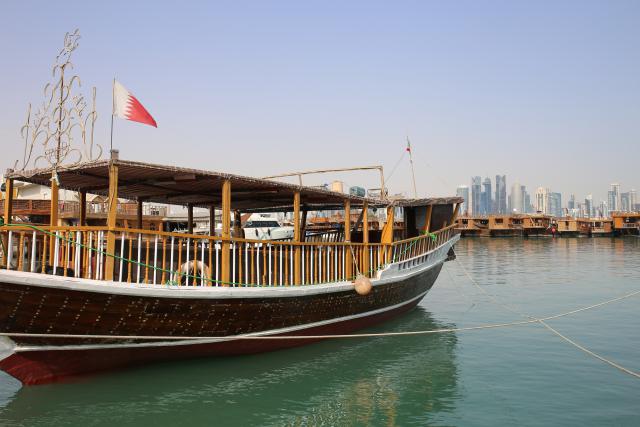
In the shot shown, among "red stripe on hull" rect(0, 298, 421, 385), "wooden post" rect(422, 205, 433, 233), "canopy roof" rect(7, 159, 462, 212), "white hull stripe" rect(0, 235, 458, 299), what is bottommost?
"red stripe on hull" rect(0, 298, 421, 385)

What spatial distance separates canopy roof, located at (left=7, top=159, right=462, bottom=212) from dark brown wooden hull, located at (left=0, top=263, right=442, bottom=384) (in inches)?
78.1

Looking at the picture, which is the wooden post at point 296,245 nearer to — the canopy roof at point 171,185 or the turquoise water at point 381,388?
the canopy roof at point 171,185

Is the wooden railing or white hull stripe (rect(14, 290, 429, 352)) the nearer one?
white hull stripe (rect(14, 290, 429, 352))

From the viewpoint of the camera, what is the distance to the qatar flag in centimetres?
711

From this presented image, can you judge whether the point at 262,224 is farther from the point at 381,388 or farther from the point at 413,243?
the point at 381,388

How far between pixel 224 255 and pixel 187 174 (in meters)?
1.45

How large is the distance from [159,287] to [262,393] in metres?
2.18

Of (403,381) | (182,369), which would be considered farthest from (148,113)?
(403,381)

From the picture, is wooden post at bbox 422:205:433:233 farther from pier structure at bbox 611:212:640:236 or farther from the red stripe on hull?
pier structure at bbox 611:212:640:236

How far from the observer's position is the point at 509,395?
24.1ft

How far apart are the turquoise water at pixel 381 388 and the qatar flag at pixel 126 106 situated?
392cm

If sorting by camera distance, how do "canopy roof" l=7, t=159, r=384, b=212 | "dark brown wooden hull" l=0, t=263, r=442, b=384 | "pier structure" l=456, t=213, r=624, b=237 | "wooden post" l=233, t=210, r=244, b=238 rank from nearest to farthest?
"dark brown wooden hull" l=0, t=263, r=442, b=384, "canopy roof" l=7, t=159, r=384, b=212, "wooden post" l=233, t=210, r=244, b=238, "pier structure" l=456, t=213, r=624, b=237

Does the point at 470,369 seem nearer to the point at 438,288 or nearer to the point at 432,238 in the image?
the point at 432,238

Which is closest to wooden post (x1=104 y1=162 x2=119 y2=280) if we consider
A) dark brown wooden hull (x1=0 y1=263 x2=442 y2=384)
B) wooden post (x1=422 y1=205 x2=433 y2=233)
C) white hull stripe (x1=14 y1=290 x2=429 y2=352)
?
dark brown wooden hull (x1=0 y1=263 x2=442 y2=384)
